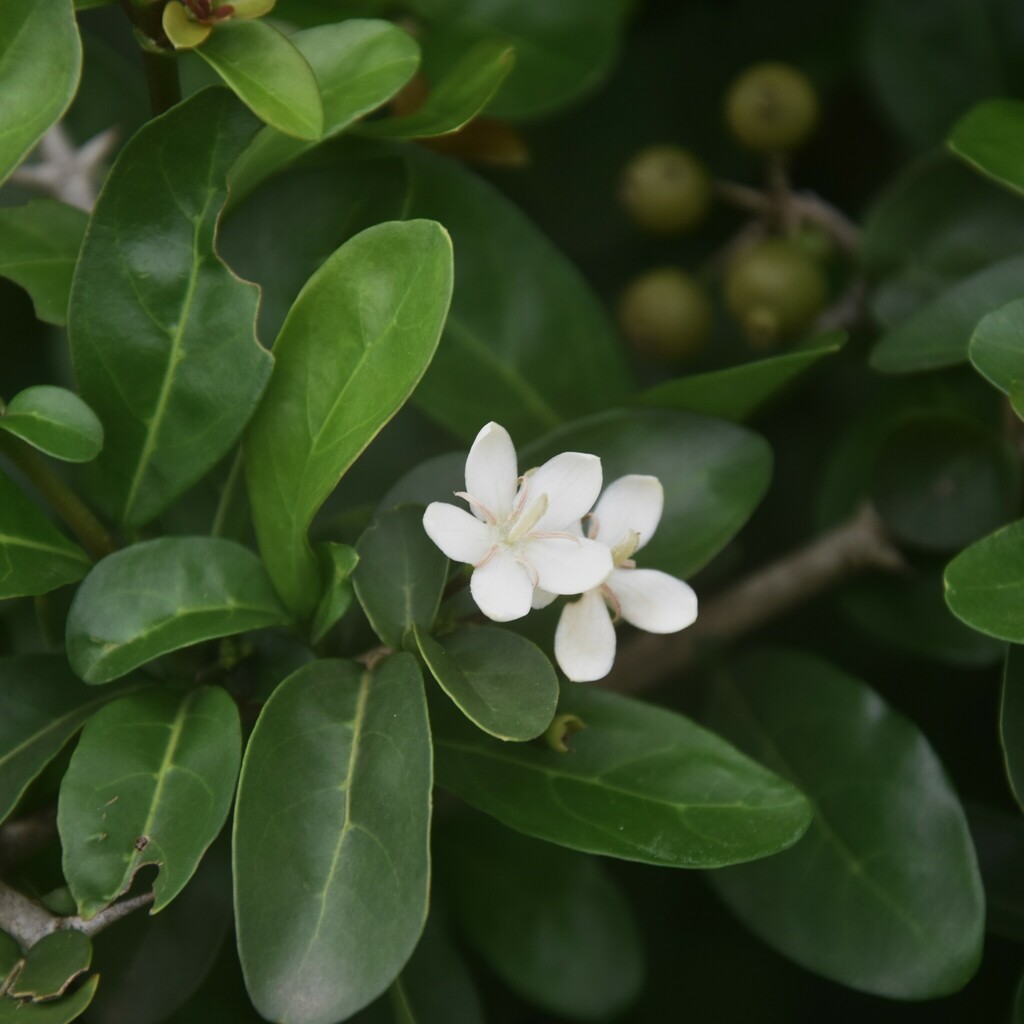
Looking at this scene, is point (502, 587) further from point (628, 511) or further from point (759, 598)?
point (759, 598)

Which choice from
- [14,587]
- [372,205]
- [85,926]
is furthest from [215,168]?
[85,926]

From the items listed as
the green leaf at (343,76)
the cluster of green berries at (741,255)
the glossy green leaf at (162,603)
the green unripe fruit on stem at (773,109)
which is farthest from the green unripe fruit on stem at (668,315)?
the glossy green leaf at (162,603)

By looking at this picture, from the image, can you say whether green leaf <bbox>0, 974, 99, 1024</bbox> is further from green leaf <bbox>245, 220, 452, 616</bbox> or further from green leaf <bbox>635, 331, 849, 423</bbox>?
green leaf <bbox>635, 331, 849, 423</bbox>

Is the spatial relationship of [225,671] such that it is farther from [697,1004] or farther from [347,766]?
[697,1004]

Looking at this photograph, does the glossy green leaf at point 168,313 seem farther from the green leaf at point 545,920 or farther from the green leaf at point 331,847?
the green leaf at point 545,920

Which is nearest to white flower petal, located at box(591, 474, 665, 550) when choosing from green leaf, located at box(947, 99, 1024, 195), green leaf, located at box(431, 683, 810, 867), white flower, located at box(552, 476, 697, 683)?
white flower, located at box(552, 476, 697, 683)

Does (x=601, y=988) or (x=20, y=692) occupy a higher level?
(x=20, y=692)

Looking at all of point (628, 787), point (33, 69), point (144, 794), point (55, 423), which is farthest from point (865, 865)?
point (33, 69)
